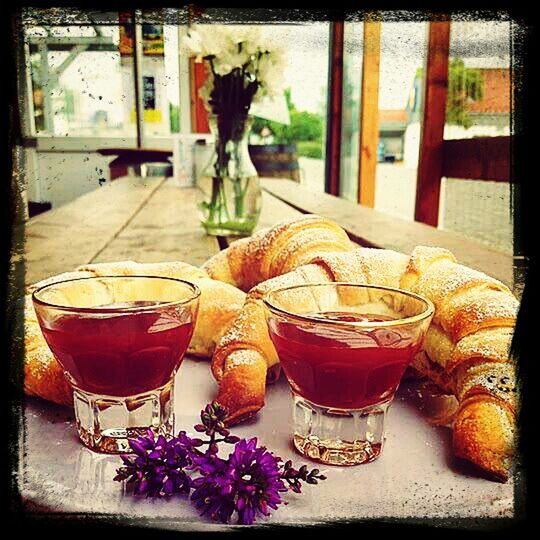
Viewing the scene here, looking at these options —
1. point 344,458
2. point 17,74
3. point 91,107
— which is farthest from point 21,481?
point 91,107

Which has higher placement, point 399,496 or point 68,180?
point 68,180

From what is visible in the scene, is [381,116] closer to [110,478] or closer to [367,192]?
[367,192]

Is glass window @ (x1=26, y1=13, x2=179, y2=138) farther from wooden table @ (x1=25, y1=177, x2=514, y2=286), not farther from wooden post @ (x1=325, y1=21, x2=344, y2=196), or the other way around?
wooden post @ (x1=325, y1=21, x2=344, y2=196)

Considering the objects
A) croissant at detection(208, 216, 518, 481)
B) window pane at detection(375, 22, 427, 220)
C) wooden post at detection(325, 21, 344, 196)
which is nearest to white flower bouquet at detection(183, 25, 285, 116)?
window pane at detection(375, 22, 427, 220)

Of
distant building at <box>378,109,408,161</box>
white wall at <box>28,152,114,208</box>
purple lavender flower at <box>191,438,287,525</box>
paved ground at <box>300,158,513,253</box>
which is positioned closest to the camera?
purple lavender flower at <box>191,438,287,525</box>

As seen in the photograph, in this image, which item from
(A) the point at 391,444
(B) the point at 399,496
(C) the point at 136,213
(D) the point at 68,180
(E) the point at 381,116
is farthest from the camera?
(E) the point at 381,116

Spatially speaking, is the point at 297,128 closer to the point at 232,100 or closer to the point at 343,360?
the point at 232,100

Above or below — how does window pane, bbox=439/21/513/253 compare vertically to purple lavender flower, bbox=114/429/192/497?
above

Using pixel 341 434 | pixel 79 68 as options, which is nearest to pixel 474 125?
pixel 79 68
